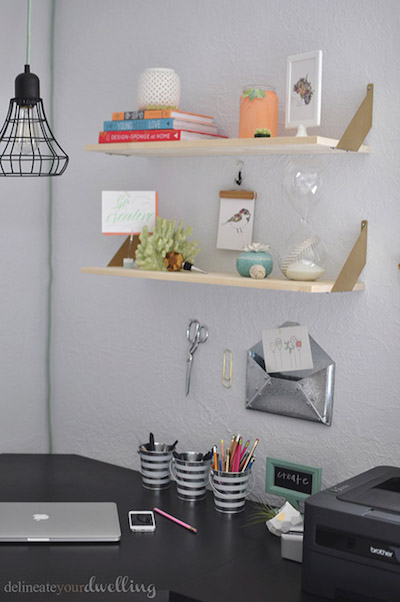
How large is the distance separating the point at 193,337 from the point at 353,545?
97cm

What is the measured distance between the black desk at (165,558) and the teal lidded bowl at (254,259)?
25.9 inches

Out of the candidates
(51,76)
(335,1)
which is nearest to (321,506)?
(335,1)

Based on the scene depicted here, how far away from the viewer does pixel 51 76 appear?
2.70 metres

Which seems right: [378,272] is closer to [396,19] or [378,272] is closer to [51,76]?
[396,19]

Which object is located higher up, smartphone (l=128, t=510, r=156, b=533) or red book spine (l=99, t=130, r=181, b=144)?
red book spine (l=99, t=130, r=181, b=144)

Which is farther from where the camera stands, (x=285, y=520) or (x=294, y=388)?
(x=294, y=388)

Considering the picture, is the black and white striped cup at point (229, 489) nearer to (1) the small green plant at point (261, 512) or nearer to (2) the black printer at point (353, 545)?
(1) the small green plant at point (261, 512)

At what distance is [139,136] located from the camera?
210 centimetres

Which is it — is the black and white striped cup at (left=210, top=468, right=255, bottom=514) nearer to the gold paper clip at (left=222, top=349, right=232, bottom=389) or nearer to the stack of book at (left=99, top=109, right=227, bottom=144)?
the gold paper clip at (left=222, top=349, right=232, bottom=389)

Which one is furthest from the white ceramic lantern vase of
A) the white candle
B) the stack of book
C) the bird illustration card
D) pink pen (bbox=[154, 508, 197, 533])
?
pink pen (bbox=[154, 508, 197, 533])

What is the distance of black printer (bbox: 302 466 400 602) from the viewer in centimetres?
150

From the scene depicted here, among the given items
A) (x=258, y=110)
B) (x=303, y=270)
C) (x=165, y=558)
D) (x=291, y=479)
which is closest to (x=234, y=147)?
(x=258, y=110)

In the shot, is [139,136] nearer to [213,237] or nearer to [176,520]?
[213,237]

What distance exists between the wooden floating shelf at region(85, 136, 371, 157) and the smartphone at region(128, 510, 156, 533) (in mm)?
957
